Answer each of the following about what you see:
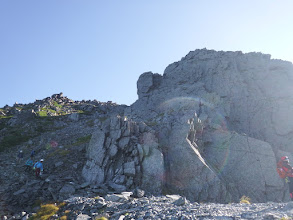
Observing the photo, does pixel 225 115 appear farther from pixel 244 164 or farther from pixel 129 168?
pixel 129 168

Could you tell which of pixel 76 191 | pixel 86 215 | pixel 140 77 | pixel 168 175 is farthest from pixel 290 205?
pixel 140 77

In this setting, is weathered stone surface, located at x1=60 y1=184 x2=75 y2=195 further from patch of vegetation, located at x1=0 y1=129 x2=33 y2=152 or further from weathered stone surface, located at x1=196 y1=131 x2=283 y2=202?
patch of vegetation, located at x1=0 y1=129 x2=33 y2=152

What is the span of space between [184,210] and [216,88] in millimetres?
62666

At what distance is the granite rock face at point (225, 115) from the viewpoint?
38.0 meters

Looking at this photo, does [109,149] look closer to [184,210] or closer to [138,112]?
[184,210]

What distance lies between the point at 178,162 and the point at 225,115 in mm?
34507

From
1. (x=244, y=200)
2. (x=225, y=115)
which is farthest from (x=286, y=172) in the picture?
(x=225, y=115)

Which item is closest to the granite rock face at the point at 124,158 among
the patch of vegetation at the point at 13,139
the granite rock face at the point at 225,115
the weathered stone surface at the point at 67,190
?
the granite rock face at the point at 225,115

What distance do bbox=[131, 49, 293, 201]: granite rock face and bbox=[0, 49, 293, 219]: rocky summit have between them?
0.74 ft

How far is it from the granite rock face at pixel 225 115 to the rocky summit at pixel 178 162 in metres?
0.22

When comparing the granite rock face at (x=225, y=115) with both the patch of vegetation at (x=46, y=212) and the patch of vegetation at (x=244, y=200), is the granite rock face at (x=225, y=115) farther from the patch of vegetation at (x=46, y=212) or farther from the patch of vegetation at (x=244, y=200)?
the patch of vegetation at (x=46, y=212)

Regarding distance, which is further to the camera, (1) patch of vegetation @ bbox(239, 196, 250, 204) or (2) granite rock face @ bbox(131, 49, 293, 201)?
(2) granite rock face @ bbox(131, 49, 293, 201)

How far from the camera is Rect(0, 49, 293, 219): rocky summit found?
2161 centimetres

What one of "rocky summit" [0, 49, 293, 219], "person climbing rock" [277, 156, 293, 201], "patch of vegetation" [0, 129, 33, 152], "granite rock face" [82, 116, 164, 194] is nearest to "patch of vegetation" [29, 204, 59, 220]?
"rocky summit" [0, 49, 293, 219]
